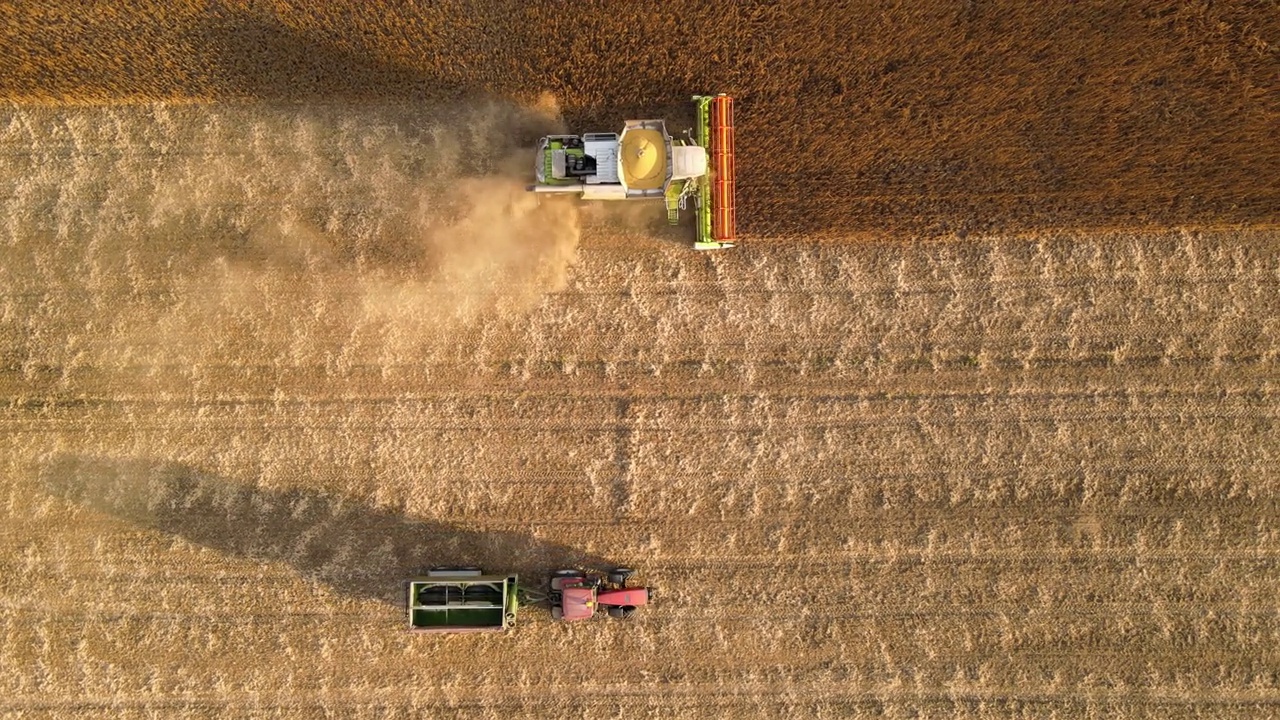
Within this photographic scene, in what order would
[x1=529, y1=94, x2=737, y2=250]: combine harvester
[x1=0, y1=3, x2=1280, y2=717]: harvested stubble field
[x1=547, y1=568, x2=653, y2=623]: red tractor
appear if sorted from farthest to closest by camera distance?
1. [x1=0, y1=3, x2=1280, y2=717]: harvested stubble field
2. [x1=547, y1=568, x2=653, y2=623]: red tractor
3. [x1=529, y1=94, x2=737, y2=250]: combine harvester

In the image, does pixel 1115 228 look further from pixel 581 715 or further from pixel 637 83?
pixel 581 715

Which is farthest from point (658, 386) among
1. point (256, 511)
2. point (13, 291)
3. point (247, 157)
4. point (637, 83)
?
point (13, 291)

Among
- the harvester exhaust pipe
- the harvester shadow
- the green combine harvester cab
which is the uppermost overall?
the harvester exhaust pipe

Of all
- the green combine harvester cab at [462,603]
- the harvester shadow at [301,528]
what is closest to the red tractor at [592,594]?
the harvester shadow at [301,528]

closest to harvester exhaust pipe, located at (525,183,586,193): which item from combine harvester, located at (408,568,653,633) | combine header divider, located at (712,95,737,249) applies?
combine header divider, located at (712,95,737,249)

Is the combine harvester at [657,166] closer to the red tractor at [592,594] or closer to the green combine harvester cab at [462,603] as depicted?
the red tractor at [592,594]

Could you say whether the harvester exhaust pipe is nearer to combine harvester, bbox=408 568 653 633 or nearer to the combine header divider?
the combine header divider

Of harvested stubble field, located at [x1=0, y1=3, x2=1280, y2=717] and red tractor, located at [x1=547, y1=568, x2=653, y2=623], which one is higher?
harvested stubble field, located at [x1=0, y1=3, x2=1280, y2=717]
